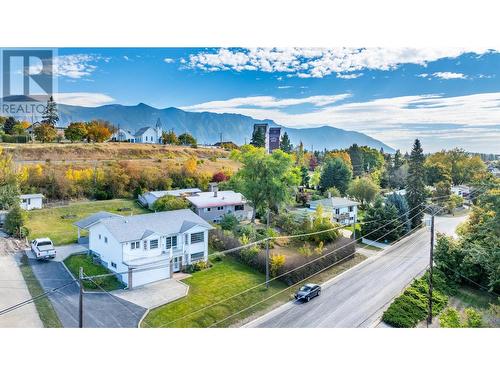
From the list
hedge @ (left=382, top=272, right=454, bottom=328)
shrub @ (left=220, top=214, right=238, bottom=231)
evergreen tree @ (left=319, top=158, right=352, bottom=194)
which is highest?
evergreen tree @ (left=319, top=158, right=352, bottom=194)

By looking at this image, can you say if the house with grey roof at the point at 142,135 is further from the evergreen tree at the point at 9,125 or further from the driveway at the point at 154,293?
the driveway at the point at 154,293

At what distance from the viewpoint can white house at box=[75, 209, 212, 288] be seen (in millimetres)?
5449

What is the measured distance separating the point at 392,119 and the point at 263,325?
4.33m

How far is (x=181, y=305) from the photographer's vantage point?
5.36m

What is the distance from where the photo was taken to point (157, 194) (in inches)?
252

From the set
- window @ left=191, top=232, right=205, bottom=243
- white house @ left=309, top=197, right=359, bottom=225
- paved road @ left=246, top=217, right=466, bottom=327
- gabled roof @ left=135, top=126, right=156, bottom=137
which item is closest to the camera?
paved road @ left=246, top=217, right=466, bottom=327

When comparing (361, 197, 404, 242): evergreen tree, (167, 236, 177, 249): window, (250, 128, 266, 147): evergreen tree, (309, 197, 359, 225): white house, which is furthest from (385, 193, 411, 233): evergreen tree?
(167, 236, 177, 249): window

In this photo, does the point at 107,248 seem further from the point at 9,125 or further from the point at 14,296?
the point at 9,125

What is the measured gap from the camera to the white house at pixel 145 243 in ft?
17.9

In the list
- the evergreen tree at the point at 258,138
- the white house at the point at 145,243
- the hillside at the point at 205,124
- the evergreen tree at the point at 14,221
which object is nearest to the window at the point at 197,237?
the white house at the point at 145,243

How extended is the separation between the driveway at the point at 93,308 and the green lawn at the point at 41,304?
5 cm

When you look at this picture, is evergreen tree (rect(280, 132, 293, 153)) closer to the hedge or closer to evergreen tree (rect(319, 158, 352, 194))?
evergreen tree (rect(319, 158, 352, 194))

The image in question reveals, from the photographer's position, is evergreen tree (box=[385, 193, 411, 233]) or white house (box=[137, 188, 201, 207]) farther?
evergreen tree (box=[385, 193, 411, 233])

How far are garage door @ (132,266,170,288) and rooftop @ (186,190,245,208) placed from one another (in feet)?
4.56
